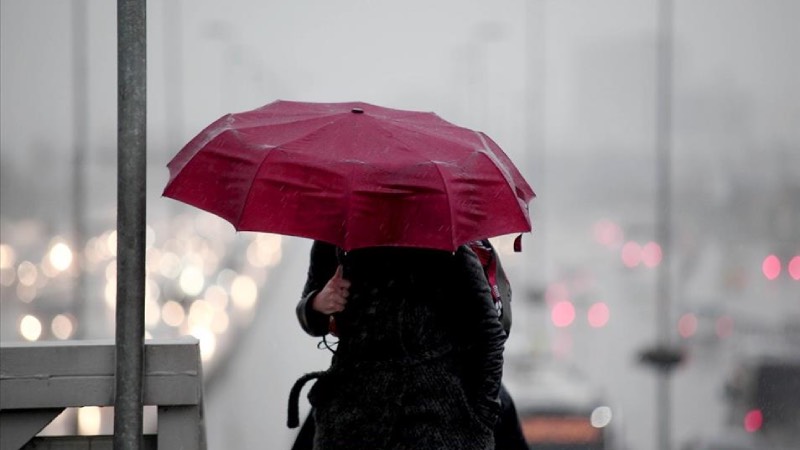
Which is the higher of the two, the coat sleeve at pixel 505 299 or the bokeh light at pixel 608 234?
the coat sleeve at pixel 505 299

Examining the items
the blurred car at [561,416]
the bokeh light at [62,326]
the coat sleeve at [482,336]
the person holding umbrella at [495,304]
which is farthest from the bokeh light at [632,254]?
the coat sleeve at [482,336]

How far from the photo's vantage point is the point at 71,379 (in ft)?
14.4

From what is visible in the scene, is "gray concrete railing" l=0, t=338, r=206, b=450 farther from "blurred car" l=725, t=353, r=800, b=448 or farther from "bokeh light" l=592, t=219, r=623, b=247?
"bokeh light" l=592, t=219, r=623, b=247

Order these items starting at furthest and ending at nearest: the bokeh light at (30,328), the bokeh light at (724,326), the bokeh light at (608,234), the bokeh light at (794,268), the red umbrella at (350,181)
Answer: the bokeh light at (608,234), the bokeh light at (794,268), the bokeh light at (724,326), the bokeh light at (30,328), the red umbrella at (350,181)

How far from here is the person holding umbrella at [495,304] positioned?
3.83 metres

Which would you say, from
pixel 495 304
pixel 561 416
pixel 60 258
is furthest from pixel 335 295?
pixel 60 258

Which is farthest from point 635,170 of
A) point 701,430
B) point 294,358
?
point 701,430

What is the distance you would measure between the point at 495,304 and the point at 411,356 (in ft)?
1.53

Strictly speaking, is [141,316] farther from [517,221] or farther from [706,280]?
[706,280]

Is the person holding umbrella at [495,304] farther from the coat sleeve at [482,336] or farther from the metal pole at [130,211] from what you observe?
the metal pole at [130,211]

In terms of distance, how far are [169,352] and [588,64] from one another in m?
87.9

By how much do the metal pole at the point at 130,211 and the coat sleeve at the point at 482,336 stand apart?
3.60 ft

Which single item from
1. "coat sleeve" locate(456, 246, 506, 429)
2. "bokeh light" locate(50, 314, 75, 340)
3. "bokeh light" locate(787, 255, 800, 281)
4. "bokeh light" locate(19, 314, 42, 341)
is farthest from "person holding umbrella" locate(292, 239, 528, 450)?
"bokeh light" locate(787, 255, 800, 281)

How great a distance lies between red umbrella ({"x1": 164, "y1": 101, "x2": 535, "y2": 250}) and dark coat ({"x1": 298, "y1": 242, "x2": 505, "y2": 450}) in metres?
0.17
